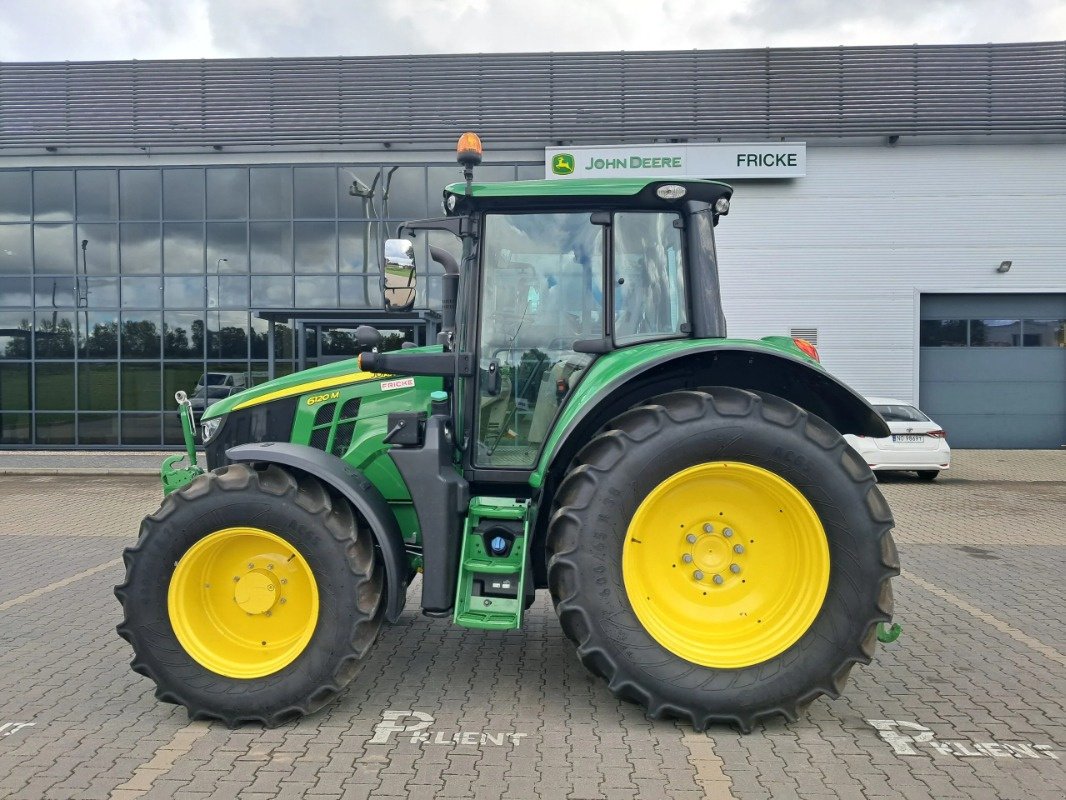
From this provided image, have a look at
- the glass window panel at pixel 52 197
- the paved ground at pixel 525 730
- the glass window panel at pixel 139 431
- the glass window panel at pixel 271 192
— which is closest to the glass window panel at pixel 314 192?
the glass window panel at pixel 271 192

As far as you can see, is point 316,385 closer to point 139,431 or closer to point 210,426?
point 210,426

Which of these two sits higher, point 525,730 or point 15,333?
point 15,333

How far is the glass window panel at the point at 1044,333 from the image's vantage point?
19.5m

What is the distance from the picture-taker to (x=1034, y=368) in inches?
771

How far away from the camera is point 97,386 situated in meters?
19.7

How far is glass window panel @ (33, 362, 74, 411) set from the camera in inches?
778

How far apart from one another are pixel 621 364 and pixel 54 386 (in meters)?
19.7

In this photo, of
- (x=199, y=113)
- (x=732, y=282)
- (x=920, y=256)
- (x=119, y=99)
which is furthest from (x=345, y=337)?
(x=920, y=256)

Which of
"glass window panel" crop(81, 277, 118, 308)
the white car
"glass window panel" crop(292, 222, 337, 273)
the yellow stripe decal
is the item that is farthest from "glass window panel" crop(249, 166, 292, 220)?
the yellow stripe decal

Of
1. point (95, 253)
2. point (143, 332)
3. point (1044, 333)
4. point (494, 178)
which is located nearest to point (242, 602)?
point (494, 178)

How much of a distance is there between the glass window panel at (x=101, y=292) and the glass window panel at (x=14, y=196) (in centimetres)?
216

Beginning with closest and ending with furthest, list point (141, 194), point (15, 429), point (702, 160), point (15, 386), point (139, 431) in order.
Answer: point (702, 160)
point (141, 194)
point (139, 431)
point (15, 386)
point (15, 429)

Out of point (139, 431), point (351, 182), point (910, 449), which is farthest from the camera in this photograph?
point (139, 431)

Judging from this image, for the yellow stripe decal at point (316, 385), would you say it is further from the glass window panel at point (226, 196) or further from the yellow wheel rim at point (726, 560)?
the glass window panel at point (226, 196)
